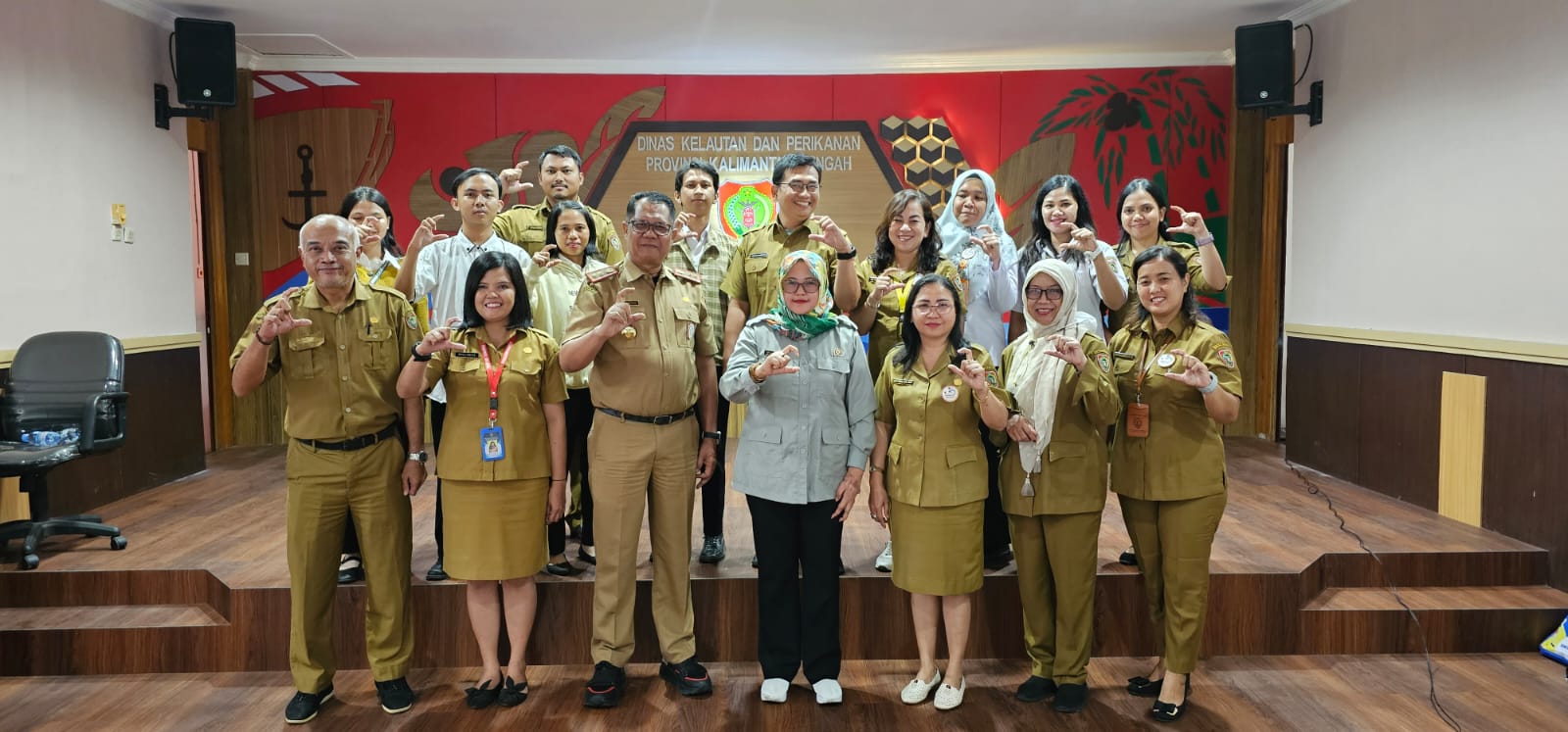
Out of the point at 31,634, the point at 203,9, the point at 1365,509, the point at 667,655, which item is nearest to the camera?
the point at 667,655

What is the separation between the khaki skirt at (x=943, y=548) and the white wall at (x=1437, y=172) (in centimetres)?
286

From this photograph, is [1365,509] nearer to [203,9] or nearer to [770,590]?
[770,590]

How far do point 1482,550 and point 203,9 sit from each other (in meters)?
7.08

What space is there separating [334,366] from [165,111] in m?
3.85

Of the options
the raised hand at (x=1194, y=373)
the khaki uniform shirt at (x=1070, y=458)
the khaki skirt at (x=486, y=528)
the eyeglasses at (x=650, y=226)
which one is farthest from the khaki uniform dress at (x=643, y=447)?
the raised hand at (x=1194, y=373)

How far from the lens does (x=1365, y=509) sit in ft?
14.9

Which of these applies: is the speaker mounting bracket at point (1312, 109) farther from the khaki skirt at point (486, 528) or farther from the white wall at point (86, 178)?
the white wall at point (86, 178)


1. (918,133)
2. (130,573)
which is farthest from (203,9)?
(918,133)

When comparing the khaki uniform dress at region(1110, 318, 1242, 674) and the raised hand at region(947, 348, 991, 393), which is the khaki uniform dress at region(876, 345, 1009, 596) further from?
the khaki uniform dress at region(1110, 318, 1242, 674)

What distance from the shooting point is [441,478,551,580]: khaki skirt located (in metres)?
2.93

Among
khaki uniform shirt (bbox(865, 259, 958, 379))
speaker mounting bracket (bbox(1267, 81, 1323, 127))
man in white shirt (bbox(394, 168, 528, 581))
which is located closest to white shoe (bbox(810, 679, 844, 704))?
khaki uniform shirt (bbox(865, 259, 958, 379))

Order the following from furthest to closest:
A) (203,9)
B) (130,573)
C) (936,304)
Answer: (203,9)
(130,573)
(936,304)

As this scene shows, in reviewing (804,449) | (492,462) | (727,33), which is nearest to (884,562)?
(804,449)

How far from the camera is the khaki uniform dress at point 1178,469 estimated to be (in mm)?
2887
